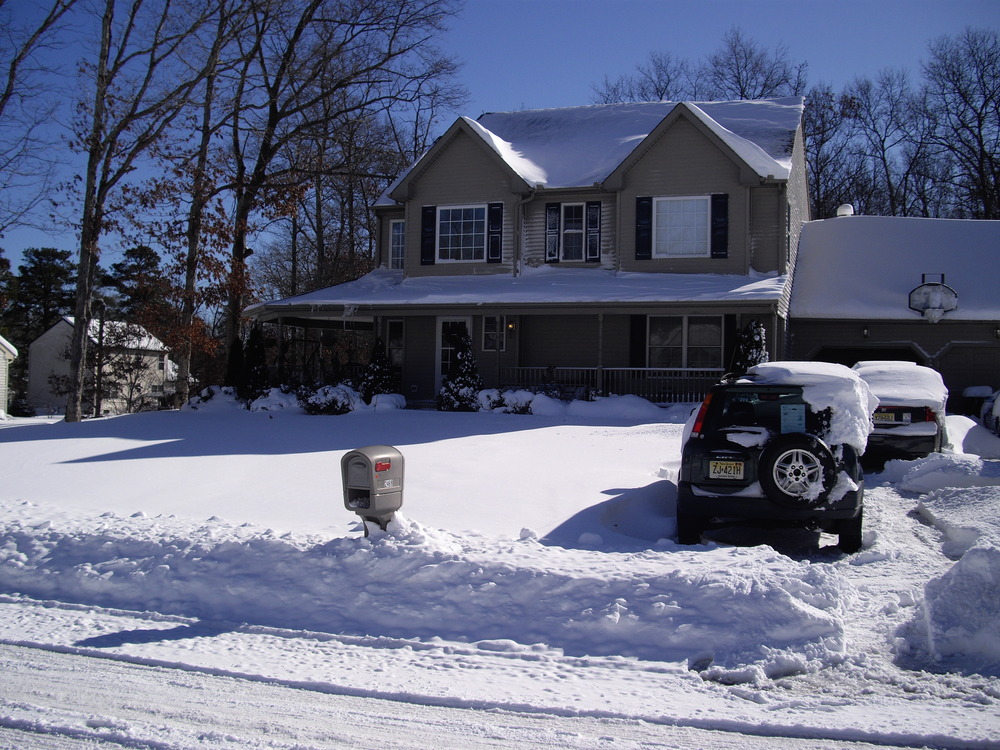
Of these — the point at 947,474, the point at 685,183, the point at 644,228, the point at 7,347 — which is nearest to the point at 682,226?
the point at 644,228

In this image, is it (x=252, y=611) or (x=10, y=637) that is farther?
(x=252, y=611)

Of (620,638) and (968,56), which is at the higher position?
(968,56)

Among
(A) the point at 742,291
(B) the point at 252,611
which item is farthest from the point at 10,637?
(A) the point at 742,291

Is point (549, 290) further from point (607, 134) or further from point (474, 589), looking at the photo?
point (474, 589)

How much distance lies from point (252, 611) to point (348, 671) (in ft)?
4.47

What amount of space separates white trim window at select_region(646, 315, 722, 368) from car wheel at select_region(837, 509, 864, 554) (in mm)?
13544

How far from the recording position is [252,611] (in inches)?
229

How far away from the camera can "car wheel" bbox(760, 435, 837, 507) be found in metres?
7.12

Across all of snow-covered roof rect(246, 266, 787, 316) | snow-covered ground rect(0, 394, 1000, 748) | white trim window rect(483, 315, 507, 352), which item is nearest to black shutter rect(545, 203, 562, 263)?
snow-covered roof rect(246, 266, 787, 316)

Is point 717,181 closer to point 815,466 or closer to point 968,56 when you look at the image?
point 815,466

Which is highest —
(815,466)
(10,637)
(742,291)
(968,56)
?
(968,56)

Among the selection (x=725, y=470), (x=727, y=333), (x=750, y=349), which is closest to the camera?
(x=725, y=470)

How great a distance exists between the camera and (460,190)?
2225cm

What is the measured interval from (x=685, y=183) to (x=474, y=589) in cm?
1670
